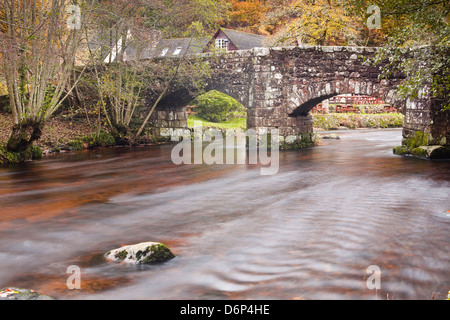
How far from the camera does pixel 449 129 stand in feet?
38.4

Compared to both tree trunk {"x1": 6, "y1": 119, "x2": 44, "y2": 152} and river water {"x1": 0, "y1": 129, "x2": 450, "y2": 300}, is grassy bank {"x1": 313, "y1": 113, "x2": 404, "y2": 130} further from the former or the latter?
tree trunk {"x1": 6, "y1": 119, "x2": 44, "y2": 152}

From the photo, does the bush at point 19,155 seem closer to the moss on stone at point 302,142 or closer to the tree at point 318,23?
the moss on stone at point 302,142

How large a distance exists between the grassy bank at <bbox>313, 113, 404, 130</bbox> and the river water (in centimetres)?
1523

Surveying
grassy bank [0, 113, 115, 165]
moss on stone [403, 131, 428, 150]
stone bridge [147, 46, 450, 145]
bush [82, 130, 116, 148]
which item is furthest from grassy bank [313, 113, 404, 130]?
grassy bank [0, 113, 115, 165]

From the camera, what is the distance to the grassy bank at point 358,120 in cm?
2633

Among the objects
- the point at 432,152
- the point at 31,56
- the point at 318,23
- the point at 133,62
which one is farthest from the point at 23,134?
the point at 318,23

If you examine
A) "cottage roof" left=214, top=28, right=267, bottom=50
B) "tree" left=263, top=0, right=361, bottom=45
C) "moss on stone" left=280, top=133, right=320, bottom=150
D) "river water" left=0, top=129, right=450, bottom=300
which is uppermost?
"cottage roof" left=214, top=28, right=267, bottom=50

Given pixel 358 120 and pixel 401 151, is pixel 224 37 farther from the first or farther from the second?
pixel 401 151

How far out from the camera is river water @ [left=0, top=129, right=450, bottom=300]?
4.03m

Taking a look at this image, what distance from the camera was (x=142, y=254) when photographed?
457 centimetres

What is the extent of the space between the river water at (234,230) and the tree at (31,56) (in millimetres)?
1298

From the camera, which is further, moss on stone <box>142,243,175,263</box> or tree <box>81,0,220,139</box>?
tree <box>81,0,220,139</box>

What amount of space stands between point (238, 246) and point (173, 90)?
12.9 meters
